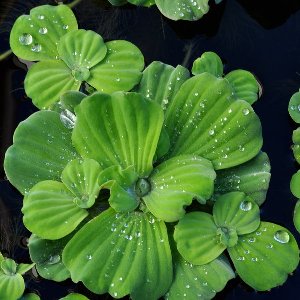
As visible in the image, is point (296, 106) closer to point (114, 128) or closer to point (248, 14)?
point (248, 14)

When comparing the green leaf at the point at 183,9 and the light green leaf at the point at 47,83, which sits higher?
the green leaf at the point at 183,9

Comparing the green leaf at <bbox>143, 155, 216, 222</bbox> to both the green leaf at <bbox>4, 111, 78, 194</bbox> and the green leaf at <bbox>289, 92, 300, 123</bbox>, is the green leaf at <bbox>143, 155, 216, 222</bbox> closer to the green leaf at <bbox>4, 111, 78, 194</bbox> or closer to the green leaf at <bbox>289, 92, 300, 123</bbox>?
the green leaf at <bbox>4, 111, 78, 194</bbox>

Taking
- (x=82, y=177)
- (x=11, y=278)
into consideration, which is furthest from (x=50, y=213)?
(x=11, y=278)

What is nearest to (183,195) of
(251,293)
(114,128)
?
(114,128)

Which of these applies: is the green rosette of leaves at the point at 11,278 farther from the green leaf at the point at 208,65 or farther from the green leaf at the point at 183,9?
the green leaf at the point at 183,9

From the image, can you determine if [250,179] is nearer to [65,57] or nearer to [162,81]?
[162,81]

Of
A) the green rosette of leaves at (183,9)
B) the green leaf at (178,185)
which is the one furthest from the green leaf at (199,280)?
the green rosette of leaves at (183,9)
